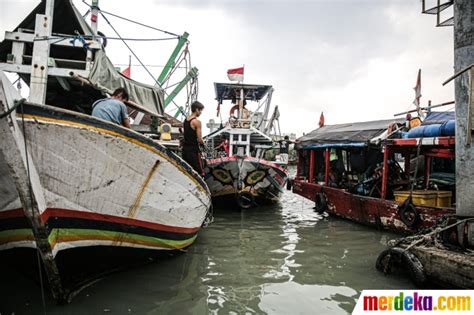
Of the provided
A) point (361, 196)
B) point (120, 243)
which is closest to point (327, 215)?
point (361, 196)

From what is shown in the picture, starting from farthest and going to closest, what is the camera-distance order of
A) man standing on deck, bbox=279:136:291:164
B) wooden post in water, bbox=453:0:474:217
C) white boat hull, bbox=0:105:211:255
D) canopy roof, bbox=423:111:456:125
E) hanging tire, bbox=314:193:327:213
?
man standing on deck, bbox=279:136:291:164, hanging tire, bbox=314:193:327:213, canopy roof, bbox=423:111:456:125, wooden post in water, bbox=453:0:474:217, white boat hull, bbox=0:105:211:255

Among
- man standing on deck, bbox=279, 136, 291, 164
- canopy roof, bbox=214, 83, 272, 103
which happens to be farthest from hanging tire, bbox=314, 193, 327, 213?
canopy roof, bbox=214, 83, 272, 103

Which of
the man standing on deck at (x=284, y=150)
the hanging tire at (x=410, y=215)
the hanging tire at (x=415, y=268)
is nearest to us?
the hanging tire at (x=415, y=268)

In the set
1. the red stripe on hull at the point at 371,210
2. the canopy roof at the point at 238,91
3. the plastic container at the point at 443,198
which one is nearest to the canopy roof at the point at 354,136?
the red stripe on hull at the point at 371,210

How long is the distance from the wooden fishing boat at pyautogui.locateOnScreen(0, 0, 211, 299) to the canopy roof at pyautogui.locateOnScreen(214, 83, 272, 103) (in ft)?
27.0

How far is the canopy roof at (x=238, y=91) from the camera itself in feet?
41.1

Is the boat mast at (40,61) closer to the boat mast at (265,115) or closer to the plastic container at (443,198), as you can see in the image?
the plastic container at (443,198)

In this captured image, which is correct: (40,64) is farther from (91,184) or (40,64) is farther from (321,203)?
(321,203)

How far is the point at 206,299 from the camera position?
3486mm

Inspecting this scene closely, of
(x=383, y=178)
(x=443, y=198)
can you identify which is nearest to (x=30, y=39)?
(x=383, y=178)

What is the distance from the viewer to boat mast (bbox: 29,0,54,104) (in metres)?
6.13

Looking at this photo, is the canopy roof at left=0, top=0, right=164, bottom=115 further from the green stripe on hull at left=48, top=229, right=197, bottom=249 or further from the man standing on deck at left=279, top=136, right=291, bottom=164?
the man standing on deck at left=279, top=136, right=291, bottom=164

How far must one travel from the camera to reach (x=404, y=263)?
3.97 meters

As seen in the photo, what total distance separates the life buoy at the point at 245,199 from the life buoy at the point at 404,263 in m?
5.47
